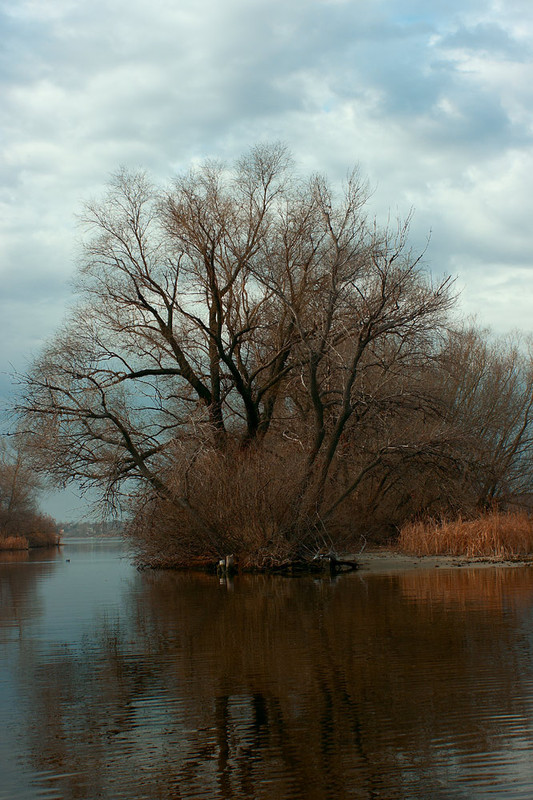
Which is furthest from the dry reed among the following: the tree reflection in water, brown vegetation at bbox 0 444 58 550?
the tree reflection in water

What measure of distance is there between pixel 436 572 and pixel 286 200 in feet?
50.1

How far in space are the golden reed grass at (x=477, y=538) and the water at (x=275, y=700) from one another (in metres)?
9.09

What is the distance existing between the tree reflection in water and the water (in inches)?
0.9

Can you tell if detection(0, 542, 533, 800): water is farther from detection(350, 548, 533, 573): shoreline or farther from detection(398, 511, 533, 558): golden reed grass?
detection(398, 511, 533, 558): golden reed grass

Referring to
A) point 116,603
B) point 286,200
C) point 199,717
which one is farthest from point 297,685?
point 286,200

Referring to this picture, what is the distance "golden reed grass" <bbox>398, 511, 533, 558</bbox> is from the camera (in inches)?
985

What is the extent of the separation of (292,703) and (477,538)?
60.9 feet

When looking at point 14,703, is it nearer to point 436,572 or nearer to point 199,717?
point 199,717

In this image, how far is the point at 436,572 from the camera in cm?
2195

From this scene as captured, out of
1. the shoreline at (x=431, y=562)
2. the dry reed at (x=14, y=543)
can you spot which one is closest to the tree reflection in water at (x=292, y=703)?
the shoreline at (x=431, y=562)

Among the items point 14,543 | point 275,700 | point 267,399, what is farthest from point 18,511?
point 275,700

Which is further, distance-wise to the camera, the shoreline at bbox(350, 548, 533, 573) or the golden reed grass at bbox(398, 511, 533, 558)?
the golden reed grass at bbox(398, 511, 533, 558)

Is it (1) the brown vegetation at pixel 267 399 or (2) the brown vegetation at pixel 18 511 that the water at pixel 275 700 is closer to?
(1) the brown vegetation at pixel 267 399

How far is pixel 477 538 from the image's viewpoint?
2566 centimetres
